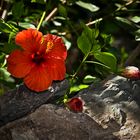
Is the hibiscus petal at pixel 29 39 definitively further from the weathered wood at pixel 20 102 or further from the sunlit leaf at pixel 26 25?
the sunlit leaf at pixel 26 25

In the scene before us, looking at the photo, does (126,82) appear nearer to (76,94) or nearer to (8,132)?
(76,94)

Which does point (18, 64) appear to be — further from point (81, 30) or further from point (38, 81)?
point (81, 30)

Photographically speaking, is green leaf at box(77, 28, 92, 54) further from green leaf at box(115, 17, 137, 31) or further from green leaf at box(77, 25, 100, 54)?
green leaf at box(115, 17, 137, 31)

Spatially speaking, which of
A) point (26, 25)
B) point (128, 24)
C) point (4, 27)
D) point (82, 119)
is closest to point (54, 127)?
point (82, 119)

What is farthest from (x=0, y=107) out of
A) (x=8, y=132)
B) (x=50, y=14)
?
(x=50, y=14)

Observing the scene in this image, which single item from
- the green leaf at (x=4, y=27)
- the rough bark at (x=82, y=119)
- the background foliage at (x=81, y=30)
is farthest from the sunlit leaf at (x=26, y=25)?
the rough bark at (x=82, y=119)
